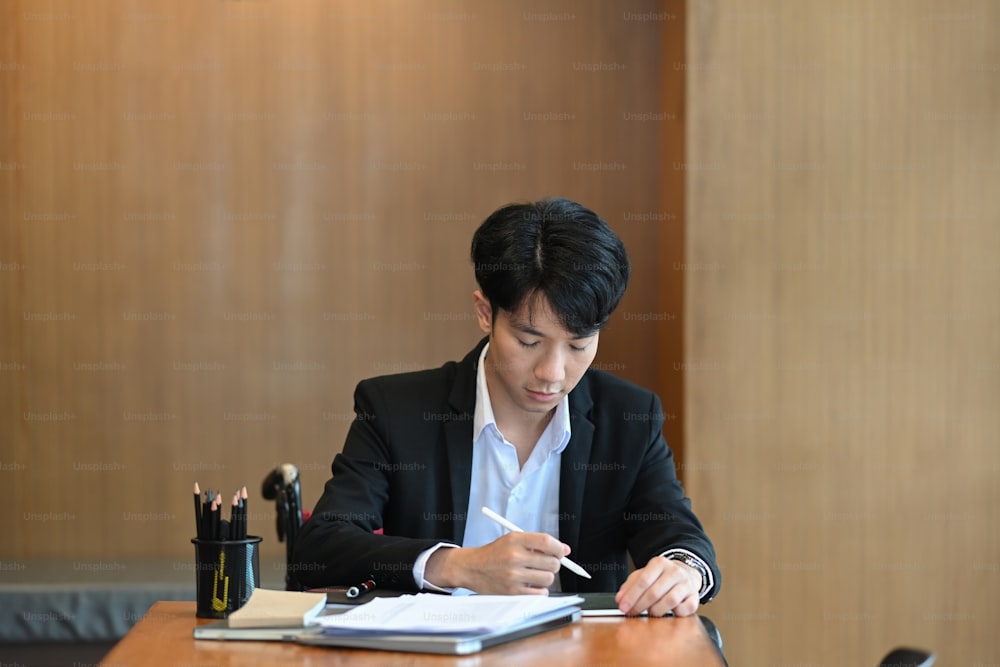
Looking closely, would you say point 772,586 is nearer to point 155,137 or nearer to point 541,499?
point 541,499

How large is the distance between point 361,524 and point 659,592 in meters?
0.66

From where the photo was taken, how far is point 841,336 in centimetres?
329

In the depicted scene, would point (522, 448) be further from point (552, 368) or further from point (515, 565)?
point (515, 565)

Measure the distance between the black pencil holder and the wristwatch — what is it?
29.3 inches

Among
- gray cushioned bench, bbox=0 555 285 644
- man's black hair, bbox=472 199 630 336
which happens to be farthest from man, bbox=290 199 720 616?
gray cushioned bench, bbox=0 555 285 644

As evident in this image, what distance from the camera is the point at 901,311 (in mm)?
3285

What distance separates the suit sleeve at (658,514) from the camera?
1933 mm

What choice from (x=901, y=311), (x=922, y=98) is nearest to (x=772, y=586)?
(x=901, y=311)

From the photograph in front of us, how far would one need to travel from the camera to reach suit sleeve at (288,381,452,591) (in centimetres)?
183

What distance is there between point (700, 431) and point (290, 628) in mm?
1988

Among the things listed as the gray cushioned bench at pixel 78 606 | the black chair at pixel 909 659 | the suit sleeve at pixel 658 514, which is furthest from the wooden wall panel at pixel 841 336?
the black chair at pixel 909 659

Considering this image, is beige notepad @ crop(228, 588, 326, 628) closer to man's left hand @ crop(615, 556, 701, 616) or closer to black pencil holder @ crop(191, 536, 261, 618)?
black pencil holder @ crop(191, 536, 261, 618)

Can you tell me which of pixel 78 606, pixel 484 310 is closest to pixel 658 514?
pixel 484 310

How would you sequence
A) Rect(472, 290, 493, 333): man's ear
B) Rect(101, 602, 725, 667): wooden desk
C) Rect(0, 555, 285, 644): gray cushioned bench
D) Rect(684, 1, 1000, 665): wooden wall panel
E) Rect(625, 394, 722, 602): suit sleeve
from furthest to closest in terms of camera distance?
1. Rect(0, 555, 285, 644): gray cushioned bench
2. Rect(684, 1, 1000, 665): wooden wall panel
3. Rect(472, 290, 493, 333): man's ear
4. Rect(625, 394, 722, 602): suit sleeve
5. Rect(101, 602, 725, 667): wooden desk
